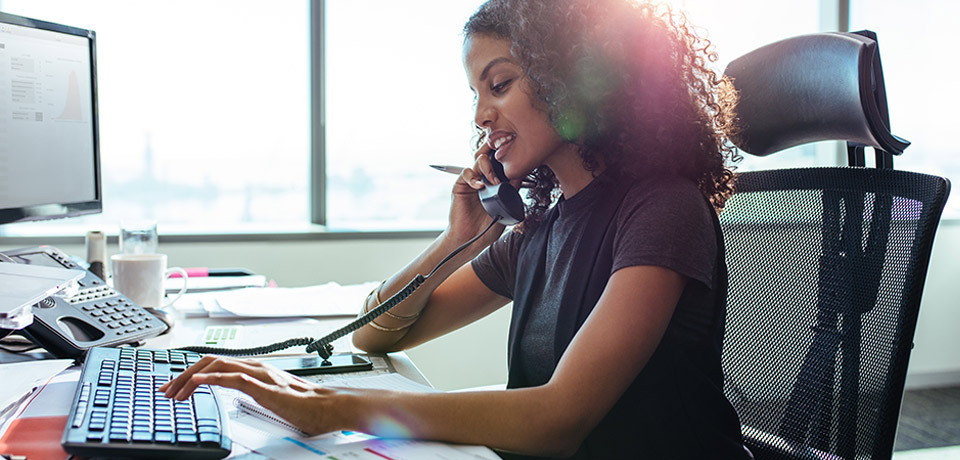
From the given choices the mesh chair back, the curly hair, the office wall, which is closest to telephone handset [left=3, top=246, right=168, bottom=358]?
the curly hair

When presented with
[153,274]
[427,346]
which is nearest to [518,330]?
[153,274]

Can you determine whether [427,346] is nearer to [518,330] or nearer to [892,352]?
[518,330]

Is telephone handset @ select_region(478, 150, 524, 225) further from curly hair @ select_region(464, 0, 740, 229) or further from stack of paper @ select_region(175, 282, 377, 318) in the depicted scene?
stack of paper @ select_region(175, 282, 377, 318)

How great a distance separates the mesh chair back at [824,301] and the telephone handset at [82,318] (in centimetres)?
92

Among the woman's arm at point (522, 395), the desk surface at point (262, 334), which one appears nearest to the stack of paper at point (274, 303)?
the desk surface at point (262, 334)

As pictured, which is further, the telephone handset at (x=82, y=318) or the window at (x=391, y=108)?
the window at (x=391, y=108)

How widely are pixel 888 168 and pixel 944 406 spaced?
2.67 meters

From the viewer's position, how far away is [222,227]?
283cm

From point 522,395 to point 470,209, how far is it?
585mm

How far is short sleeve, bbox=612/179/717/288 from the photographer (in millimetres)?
848

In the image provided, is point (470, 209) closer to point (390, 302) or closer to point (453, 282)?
point (453, 282)

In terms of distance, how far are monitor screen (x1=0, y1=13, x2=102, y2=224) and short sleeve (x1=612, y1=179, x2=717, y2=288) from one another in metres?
0.97

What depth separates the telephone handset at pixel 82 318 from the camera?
1.00m

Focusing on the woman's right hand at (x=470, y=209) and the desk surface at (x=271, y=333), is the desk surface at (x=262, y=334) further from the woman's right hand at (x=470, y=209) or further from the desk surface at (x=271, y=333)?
the woman's right hand at (x=470, y=209)
